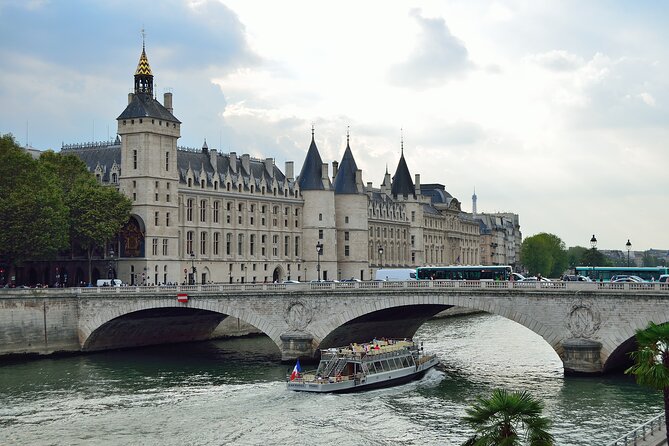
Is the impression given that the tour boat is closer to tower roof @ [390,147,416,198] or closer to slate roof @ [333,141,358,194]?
slate roof @ [333,141,358,194]

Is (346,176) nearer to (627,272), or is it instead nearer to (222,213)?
(222,213)

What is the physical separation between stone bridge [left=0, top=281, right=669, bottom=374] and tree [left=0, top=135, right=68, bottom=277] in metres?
8.74

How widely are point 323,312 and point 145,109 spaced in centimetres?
Result: 3894

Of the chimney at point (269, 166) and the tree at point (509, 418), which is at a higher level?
the chimney at point (269, 166)

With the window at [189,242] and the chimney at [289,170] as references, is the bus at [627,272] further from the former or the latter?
the chimney at [289,170]

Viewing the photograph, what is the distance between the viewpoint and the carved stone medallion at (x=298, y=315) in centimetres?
7281

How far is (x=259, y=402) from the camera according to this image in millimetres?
56219

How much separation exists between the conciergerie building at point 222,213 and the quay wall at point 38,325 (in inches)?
592

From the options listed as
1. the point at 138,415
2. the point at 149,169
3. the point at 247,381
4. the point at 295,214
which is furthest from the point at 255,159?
the point at 138,415

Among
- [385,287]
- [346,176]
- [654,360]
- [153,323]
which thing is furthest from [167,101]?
[654,360]

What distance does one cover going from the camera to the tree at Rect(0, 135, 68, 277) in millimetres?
87312

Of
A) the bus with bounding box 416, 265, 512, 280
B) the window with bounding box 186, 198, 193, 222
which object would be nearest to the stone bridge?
the bus with bounding box 416, 265, 512, 280

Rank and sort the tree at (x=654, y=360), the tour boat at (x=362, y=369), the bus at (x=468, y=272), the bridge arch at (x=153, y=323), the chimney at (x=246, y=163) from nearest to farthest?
the tree at (x=654, y=360) → the tour boat at (x=362, y=369) → the bridge arch at (x=153, y=323) → the bus at (x=468, y=272) → the chimney at (x=246, y=163)

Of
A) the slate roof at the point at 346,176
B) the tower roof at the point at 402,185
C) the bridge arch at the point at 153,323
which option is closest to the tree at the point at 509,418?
the bridge arch at the point at 153,323
